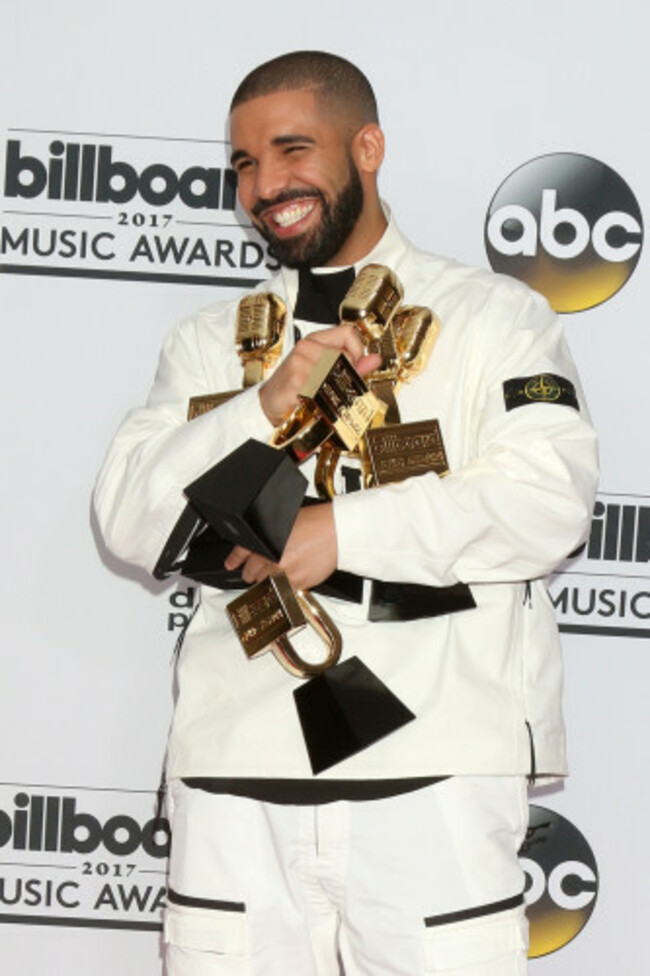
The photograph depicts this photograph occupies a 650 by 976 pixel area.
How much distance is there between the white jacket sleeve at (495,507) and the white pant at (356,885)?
1.02ft

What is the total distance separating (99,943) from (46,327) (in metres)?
1.15

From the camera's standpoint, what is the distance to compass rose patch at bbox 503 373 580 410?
2.24 meters

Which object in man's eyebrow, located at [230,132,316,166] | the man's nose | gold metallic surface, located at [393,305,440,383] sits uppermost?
man's eyebrow, located at [230,132,316,166]

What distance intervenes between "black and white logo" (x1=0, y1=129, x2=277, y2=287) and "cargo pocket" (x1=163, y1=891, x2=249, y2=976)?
3.94 feet

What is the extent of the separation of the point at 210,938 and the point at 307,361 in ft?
2.65

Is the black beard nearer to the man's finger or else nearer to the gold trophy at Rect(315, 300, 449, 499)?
the gold trophy at Rect(315, 300, 449, 499)

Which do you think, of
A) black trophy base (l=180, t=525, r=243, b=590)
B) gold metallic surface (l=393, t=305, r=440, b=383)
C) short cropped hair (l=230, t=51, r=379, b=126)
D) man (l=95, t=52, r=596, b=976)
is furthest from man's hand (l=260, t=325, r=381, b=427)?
short cropped hair (l=230, t=51, r=379, b=126)

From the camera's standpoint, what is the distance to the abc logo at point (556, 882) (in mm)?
2953

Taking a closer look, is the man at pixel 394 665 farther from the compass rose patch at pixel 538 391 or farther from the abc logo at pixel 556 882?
the abc logo at pixel 556 882

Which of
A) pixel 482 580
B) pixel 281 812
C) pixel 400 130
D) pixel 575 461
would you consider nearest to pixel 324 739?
pixel 281 812

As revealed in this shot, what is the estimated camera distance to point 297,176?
241 centimetres

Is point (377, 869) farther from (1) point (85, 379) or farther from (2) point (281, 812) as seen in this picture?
(1) point (85, 379)

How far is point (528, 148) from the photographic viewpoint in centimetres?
290

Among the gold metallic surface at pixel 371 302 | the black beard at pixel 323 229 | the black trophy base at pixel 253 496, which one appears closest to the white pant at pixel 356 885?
the black trophy base at pixel 253 496
